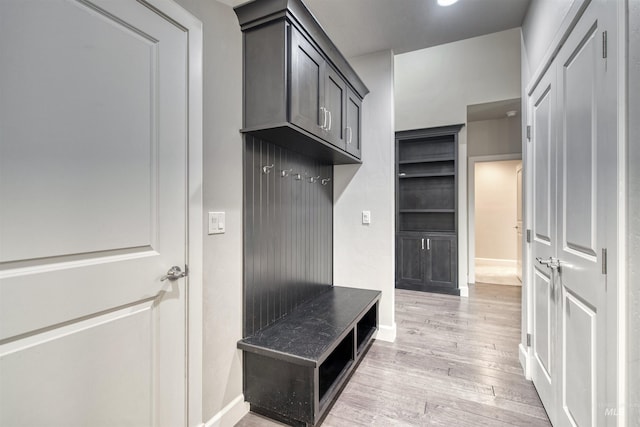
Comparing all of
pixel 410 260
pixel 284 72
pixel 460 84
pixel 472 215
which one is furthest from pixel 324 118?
pixel 472 215

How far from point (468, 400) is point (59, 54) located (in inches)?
104

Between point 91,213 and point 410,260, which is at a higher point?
point 91,213

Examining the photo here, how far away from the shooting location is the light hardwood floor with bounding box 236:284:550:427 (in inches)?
65.7

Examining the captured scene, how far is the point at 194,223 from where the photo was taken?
54.6 inches

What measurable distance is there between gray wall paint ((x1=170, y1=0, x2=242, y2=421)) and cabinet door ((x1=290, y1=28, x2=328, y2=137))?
325 mm

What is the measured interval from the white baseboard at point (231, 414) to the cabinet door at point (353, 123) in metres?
1.94

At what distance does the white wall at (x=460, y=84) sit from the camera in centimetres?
406

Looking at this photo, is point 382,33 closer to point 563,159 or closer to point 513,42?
point 563,159

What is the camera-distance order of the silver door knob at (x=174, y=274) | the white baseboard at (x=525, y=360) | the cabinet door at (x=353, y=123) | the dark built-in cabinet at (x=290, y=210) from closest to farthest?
the silver door knob at (x=174, y=274), the dark built-in cabinet at (x=290, y=210), the white baseboard at (x=525, y=360), the cabinet door at (x=353, y=123)

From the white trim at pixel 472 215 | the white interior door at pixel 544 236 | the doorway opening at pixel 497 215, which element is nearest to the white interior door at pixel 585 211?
the white interior door at pixel 544 236

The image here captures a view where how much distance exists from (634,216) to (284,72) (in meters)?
1.58

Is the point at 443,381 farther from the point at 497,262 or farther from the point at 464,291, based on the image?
the point at 497,262

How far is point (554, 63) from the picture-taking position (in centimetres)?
156

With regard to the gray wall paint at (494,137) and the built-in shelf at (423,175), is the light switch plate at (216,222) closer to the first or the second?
the built-in shelf at (423,175)
